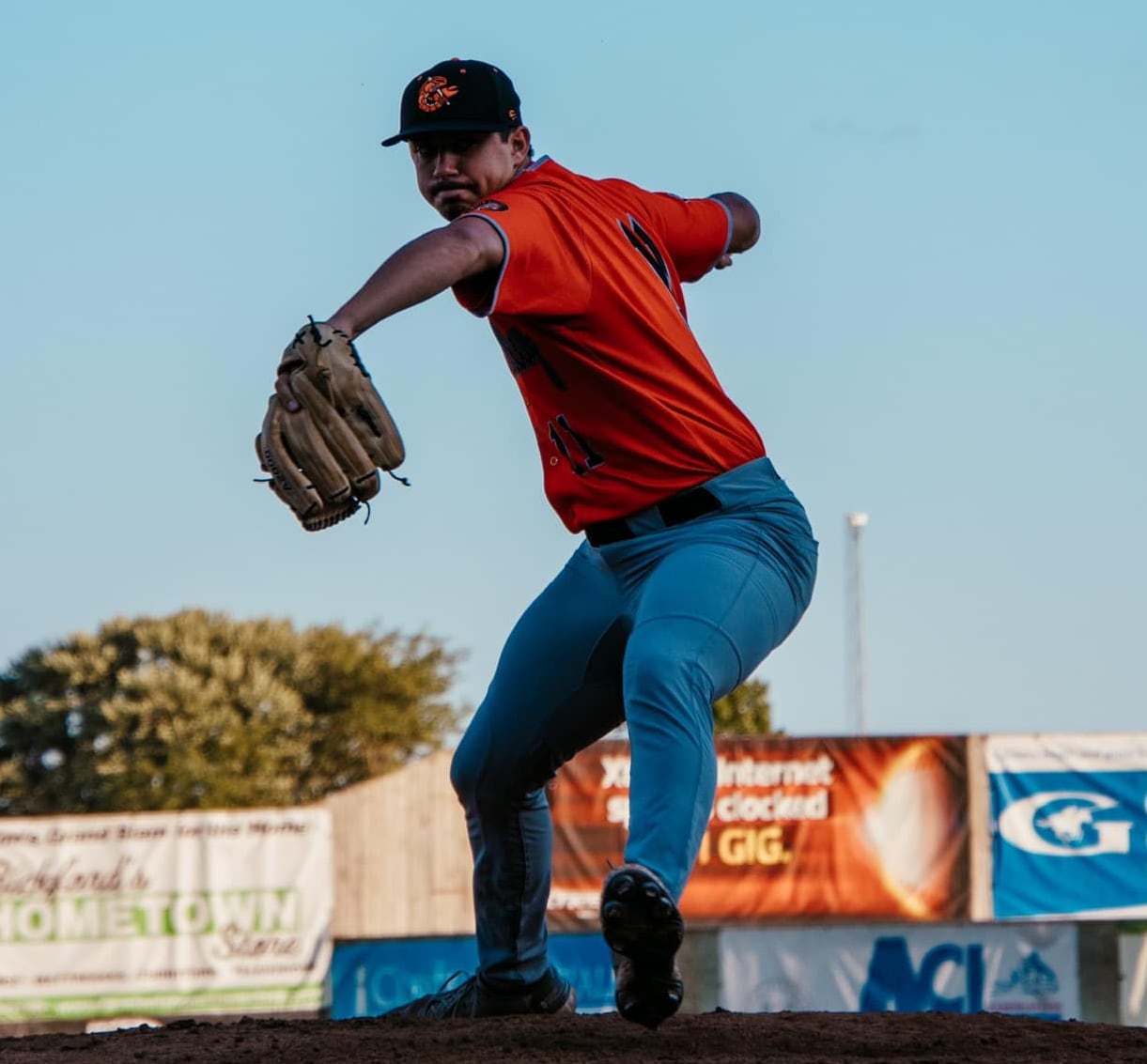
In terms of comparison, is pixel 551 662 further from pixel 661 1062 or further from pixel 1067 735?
pixel 1067 735

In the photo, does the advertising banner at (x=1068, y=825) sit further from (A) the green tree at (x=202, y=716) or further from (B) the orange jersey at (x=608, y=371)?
(A) the green tree at (x=202, y=716)

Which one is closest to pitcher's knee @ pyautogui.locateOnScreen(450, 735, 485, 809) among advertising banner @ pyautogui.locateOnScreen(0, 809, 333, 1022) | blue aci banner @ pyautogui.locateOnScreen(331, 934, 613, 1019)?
blue aci banner @ pyautogui.locateOnScreen(331, 934, 613, 1019)

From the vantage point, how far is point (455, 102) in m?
4.58

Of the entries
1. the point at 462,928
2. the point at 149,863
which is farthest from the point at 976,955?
the point at 149,863

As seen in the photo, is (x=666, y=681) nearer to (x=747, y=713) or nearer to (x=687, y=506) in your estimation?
(x=687, y=506)

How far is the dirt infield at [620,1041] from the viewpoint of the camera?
14.1 ft

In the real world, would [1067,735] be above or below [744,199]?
below

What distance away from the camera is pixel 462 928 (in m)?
19.0

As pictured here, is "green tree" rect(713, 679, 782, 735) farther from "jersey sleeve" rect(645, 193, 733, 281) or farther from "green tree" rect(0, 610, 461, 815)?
"jersey sleeve" rect(645, 193, 733, 281)

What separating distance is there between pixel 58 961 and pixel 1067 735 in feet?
31.7

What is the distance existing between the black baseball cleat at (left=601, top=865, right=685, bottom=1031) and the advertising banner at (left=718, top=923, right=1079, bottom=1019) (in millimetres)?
13176

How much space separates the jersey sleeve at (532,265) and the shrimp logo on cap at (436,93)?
40 cm

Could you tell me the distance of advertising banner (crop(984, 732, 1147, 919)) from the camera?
57.5ft

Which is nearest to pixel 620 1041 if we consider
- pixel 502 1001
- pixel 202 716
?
pixel 502 1001
